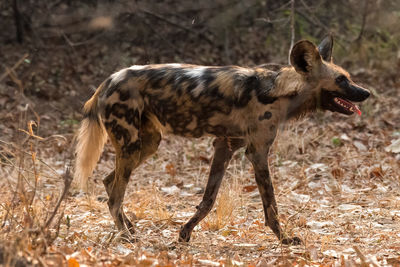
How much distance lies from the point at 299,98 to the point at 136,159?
1.33 metres

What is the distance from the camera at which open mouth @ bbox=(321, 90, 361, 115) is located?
165 inches

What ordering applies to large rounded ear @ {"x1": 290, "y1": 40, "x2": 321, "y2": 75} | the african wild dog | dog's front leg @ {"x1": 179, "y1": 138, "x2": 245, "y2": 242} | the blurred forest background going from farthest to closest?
the blurred forest background, dog's front leg @ {"x1": 179, "y1": 138, "x2": 245, "y2": 242}, the african wild dog, large rounded ear @ {"x1": 290, "y1": 40, "x2": 321, "y2": 75}

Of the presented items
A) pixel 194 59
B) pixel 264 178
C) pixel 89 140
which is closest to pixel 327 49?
pixel 264 178

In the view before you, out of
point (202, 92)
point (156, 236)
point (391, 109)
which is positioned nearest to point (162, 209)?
point (156, 236)

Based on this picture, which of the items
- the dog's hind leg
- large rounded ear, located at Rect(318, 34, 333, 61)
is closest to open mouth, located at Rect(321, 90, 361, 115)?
large rounded ear, located at Rect(318, 34, 333, 61)

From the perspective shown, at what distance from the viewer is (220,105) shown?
13.8ft

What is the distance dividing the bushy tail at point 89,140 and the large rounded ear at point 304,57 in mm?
1559

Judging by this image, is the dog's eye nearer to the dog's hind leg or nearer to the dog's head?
the dog's head

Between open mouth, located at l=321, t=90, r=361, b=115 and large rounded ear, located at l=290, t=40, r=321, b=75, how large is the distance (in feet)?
0.74

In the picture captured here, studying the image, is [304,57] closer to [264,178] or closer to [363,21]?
[264,178]

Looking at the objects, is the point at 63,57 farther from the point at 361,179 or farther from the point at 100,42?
the point at 361,179

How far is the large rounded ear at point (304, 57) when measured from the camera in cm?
401

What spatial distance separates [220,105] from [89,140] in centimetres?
113

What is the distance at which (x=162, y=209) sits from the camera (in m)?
4.73
